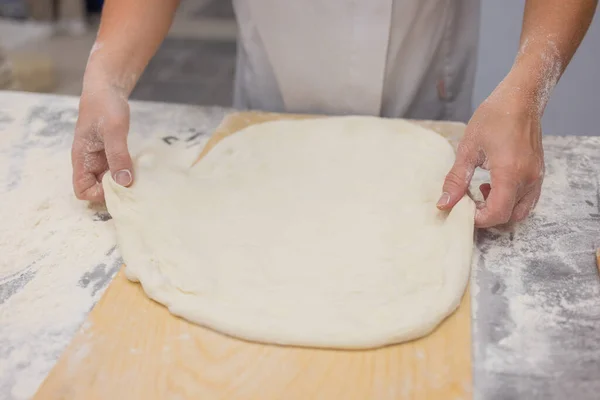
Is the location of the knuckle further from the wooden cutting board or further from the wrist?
the wooden cutting board

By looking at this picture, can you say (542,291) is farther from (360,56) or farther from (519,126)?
(360,56)

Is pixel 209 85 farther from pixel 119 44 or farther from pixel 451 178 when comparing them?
pixel 451 178

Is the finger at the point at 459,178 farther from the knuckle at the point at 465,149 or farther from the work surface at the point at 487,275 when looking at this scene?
the work surface at the point at 487,275

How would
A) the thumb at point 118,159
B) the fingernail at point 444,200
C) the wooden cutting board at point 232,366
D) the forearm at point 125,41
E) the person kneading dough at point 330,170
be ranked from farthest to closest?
1. the forearm at point 125,41
2. the thumb at point 118,159
3. the fingernail at point 444,200
4. the person kneading dough at point 330,170
5. the wooden cutting board at point 232,366

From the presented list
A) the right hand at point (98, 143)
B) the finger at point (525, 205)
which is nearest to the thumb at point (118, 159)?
the right hand at point (98, 143)

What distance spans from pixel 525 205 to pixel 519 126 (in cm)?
16

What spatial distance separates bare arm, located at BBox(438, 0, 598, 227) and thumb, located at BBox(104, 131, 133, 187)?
26.0 inches

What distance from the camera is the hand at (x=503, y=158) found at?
1.03 m

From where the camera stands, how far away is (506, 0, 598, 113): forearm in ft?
3.72

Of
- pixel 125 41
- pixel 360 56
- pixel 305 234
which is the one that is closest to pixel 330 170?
pixel 305 234

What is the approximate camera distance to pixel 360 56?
1.45m

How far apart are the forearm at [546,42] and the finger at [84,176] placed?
35.6 inches

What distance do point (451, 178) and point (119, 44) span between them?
85 centimetres

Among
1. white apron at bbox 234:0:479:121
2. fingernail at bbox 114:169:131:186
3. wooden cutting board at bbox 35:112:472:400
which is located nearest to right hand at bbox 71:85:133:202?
fingernail at bbox 114:169:131:186
